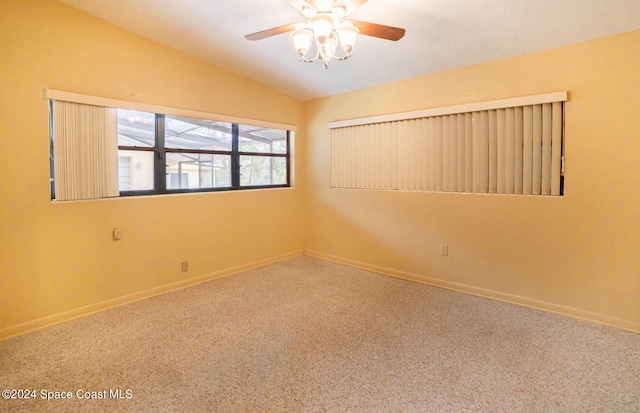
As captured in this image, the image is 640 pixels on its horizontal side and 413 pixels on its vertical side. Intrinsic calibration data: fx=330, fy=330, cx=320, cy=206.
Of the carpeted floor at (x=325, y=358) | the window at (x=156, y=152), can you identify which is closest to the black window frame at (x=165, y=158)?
the window at (x=156, y=152)

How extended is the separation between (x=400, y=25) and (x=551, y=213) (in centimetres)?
226

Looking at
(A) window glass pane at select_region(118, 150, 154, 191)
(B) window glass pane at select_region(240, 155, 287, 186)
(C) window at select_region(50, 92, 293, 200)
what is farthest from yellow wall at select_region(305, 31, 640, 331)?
(A) window glass pane at select_region(118, 150, 154, 191)

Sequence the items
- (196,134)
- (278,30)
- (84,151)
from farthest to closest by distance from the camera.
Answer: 1. (196,134)
2. (84,151)
3. (278,30)

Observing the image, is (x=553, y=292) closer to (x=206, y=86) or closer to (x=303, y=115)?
(x=303, y=115)

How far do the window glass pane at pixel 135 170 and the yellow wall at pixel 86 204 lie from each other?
159 mm

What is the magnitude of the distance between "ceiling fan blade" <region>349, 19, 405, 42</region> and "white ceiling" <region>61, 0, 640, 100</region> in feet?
1.74

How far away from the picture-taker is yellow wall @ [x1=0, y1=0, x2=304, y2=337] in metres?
2.72

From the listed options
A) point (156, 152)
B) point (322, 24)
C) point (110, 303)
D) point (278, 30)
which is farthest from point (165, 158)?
point (322, 24)

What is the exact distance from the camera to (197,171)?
412 cm

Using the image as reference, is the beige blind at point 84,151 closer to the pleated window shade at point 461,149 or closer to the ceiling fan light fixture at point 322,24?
Result: the ceiling fan light fixture at point 322,24

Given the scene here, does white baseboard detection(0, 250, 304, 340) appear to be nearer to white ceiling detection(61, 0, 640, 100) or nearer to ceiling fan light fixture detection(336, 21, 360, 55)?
white ceiling detection(61, 0, 640, 100)

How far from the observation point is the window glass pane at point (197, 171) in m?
3.87

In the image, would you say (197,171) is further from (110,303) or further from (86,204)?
(110,303)

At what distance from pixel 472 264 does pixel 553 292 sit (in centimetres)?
76
